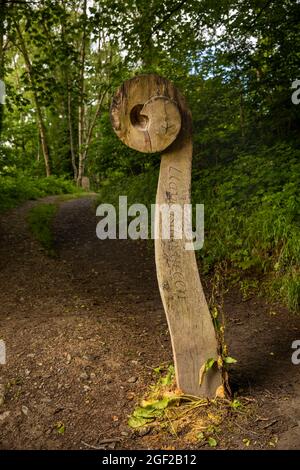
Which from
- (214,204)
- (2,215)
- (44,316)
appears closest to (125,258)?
(214,204)

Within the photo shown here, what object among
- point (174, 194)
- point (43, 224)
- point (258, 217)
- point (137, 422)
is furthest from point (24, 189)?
point (137, 422)

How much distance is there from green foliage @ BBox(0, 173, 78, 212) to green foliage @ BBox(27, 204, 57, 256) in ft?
2.61

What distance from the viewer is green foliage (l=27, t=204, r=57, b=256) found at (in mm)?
7777

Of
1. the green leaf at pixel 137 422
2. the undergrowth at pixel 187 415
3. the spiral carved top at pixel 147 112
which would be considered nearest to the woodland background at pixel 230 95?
the undergrowth at pixel 187 415

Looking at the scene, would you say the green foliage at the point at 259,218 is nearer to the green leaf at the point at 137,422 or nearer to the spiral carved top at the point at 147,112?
the green leaf at the point at 137,422

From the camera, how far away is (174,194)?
2738 mm

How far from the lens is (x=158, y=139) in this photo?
2.58 m

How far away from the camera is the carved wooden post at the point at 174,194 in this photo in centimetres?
256

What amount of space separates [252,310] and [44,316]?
252cm

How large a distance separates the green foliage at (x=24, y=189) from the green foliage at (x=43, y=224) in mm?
797

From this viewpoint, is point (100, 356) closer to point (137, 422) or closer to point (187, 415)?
point (137, 422)

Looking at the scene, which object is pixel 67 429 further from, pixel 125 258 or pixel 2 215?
pixel 2 215

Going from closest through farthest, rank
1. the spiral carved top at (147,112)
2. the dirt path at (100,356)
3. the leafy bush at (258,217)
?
the spiral carved top at (147,112) < the dirt path at (100,356) < the leafy bush at (258,217)

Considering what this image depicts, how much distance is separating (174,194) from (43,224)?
7.01 meters
